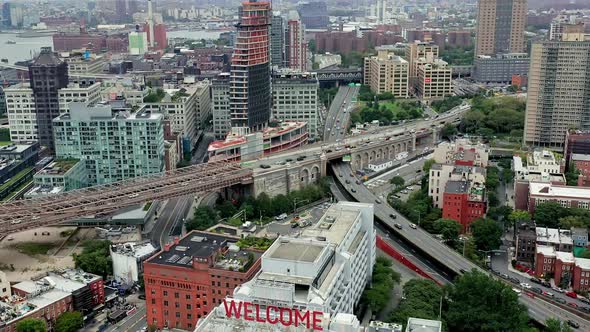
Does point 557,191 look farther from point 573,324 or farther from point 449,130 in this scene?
point 449,130

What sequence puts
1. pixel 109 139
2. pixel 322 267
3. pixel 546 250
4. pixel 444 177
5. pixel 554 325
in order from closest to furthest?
pixel 322 267 → pixel 554 325 → pixel 546 250 → pixel 444 177 → pixel 109 139

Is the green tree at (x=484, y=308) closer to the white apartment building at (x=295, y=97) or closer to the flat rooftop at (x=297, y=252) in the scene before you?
the flat rooftop at (x=297, y=252)

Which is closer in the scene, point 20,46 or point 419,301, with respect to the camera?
point 419,301

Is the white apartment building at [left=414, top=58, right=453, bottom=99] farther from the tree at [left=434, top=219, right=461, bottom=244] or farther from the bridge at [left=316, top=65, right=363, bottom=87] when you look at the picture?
the tree at [left=434, top=219, right=461, bottom=244]

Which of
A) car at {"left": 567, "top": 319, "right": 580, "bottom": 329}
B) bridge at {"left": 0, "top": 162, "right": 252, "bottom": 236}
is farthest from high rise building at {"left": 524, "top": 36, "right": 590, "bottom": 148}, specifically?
car at {"left": 567, "top": 319, "right": 580, "bottom": 329}

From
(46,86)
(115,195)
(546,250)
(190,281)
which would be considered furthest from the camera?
(46,86)

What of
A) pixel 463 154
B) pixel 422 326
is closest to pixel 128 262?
pixel 422 326
